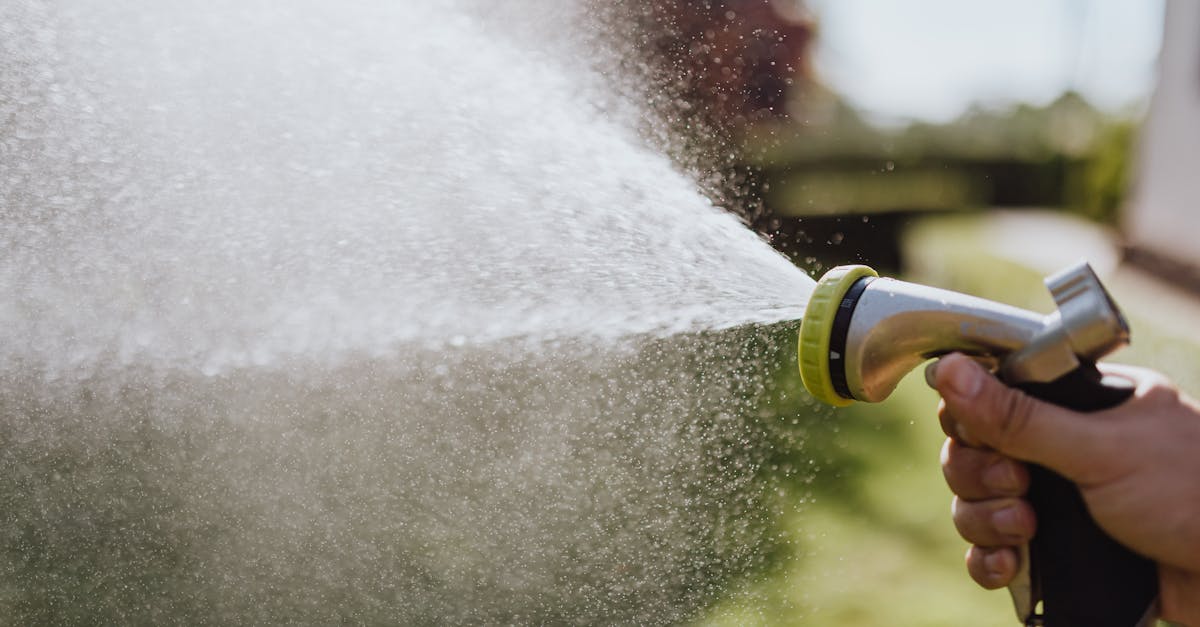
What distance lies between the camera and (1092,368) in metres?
1.28

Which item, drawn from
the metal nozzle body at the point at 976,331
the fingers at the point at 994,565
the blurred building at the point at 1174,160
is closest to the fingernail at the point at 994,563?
the fingers at the point at 994,565

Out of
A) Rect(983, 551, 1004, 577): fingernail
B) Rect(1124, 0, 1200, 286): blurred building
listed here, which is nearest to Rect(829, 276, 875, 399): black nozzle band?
Rect(983, 551, 1004, 577): fingernail

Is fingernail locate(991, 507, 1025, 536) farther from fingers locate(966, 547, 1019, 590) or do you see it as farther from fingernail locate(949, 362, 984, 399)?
fingernail locate(949, 362, 984, 399)

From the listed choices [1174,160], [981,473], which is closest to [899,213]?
[1174,160]

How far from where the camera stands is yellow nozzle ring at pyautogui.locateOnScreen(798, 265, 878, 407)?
141 centimetres

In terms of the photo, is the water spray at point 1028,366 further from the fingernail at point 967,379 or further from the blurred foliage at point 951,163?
A: the blurred foliage at point 951,163

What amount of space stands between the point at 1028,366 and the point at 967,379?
0.09 meters

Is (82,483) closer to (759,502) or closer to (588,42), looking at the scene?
(588,42)

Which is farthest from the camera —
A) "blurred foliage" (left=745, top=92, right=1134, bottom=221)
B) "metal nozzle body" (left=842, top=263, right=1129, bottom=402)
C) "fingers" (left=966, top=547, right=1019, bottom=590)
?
"blurred foliage" (left=745, top=92, right=1134, bottom=221)

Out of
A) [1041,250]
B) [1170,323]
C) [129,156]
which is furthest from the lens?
[1041,250]

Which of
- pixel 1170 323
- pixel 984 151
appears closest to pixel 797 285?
pixel 1170 323

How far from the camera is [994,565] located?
1491 millimetres

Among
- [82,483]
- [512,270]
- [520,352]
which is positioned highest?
[512,270]

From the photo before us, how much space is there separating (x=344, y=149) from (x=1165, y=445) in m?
1.98
